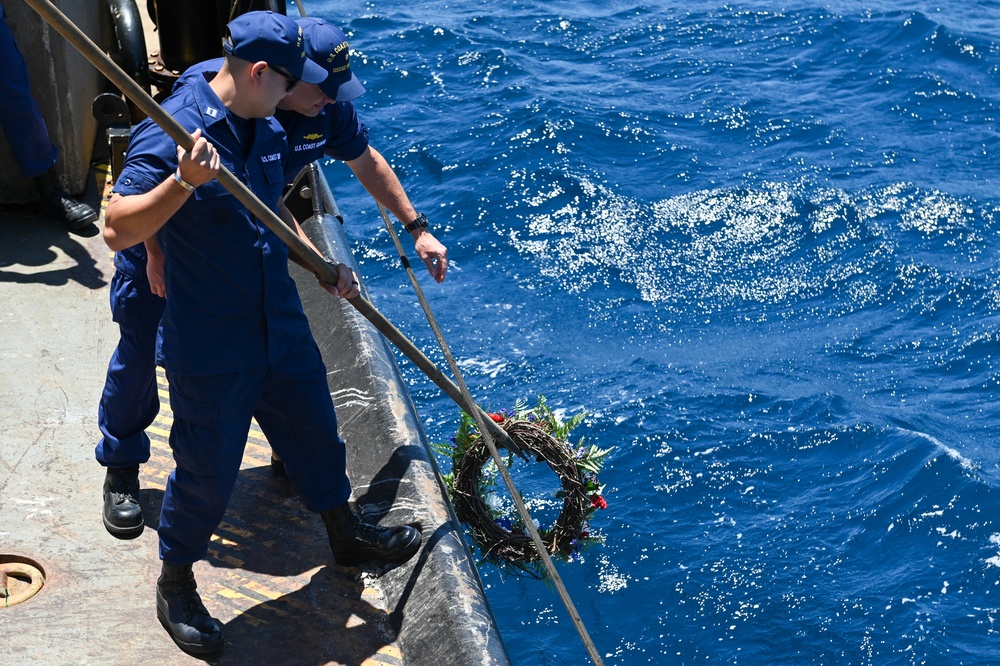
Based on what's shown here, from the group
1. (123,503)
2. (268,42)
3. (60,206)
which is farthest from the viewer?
(60,206)

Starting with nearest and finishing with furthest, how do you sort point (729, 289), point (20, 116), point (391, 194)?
point (391, 194) < point (20, 116) < point (729, 289)

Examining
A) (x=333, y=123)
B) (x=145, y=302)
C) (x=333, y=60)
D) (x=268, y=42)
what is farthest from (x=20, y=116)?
(x=268, y=42)

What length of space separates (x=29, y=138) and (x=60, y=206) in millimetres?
432

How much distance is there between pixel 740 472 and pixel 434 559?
437 centimetres

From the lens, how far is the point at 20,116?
6.19 m

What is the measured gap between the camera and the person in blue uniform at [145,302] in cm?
416

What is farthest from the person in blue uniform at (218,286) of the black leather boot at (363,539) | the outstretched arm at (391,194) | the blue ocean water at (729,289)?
the blue ocean water at (729,289)

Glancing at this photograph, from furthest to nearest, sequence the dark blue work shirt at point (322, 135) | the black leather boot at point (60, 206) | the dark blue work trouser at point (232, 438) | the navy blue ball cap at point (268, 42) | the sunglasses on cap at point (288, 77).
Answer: the black leather boot at point (60, 206), the dark blue work shirt at point (322, 135), the dark blue work trouser at point (232, 438), the sunglasses on cap at point (288, 77), the navy blue ball cap at point (268, 42)

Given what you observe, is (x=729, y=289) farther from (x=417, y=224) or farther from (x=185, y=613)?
(x=185, y=613)

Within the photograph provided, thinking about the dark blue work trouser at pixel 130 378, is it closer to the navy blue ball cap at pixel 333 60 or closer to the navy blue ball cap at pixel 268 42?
the navy blue ball cap at pixel 333 60

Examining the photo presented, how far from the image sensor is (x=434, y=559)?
172 inches

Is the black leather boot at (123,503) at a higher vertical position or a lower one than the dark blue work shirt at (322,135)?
lower

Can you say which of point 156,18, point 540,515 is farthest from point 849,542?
point 156,18

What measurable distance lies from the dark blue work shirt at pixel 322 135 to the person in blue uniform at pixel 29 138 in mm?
2276
